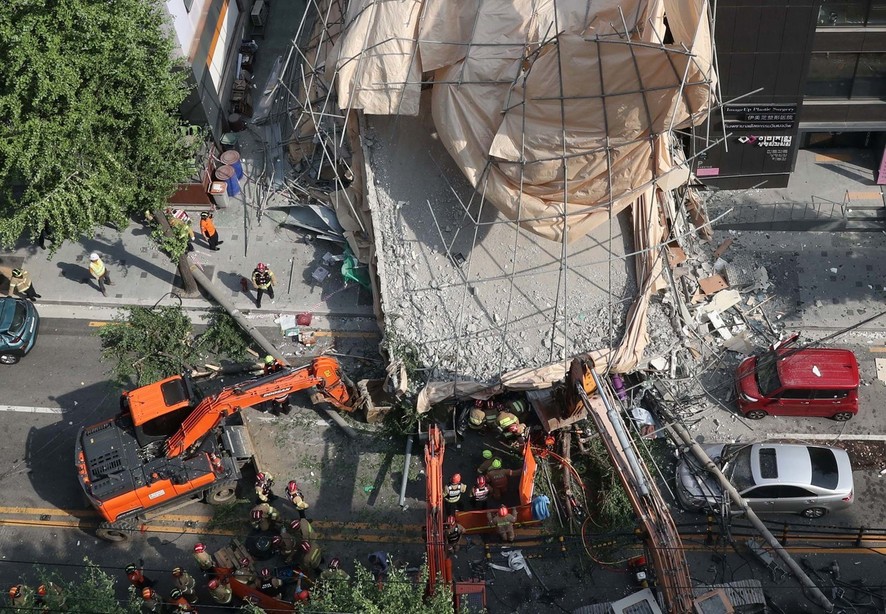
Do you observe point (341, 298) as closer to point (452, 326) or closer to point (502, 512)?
point (452, 326)

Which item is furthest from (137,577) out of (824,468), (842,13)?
(842,13)

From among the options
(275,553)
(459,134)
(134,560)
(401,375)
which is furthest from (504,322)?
(134,560)

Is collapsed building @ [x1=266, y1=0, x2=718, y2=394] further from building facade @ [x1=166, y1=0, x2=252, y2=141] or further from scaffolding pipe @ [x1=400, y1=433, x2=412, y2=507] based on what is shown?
building facade @ [x1=166, y1=0, x2=252, y2=141]

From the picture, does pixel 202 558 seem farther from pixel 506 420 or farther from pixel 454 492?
pixel 506 420

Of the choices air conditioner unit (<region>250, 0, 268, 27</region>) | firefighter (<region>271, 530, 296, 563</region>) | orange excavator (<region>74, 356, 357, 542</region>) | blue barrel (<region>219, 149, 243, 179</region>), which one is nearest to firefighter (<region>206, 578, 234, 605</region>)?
firefighter (<region>271, 530, 296, 563</region>)

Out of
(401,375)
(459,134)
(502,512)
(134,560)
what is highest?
(459,134)

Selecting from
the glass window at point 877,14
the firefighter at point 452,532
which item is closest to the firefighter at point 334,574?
the firefighter at point 452,532
